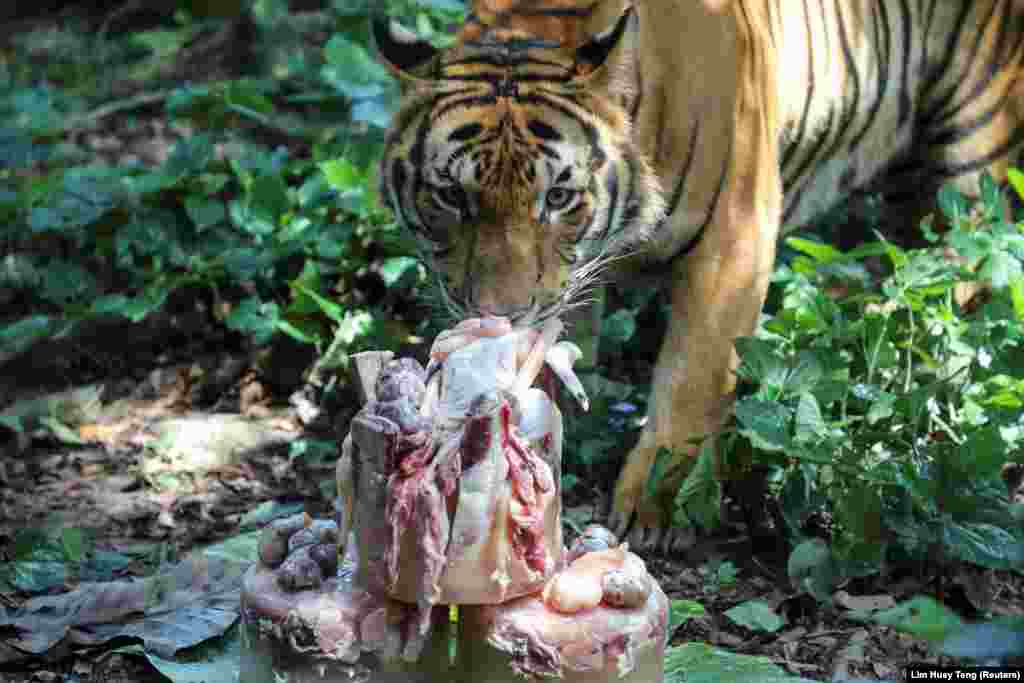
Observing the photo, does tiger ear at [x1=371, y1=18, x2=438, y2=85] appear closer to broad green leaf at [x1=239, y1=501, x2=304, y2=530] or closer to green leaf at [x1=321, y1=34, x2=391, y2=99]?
broad green leaf at [x1=239, y1=501, x2=304, y2=530]

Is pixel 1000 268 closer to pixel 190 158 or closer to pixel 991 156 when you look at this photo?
pixel 991 156

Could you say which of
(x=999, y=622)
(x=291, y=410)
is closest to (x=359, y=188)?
(x=291, y=410)

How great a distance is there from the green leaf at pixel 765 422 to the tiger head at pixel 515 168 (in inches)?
19.2

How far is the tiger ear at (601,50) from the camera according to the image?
11.1 feet

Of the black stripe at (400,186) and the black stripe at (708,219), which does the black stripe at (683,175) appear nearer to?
the black stripe at (708,219)

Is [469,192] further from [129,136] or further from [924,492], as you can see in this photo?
[129,136]

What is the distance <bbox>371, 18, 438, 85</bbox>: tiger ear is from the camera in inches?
142

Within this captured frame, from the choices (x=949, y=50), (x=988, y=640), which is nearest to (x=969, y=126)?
(x=949, y=50)

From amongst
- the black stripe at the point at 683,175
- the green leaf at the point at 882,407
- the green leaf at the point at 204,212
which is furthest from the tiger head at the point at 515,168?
the green leaf at the point at 204,212

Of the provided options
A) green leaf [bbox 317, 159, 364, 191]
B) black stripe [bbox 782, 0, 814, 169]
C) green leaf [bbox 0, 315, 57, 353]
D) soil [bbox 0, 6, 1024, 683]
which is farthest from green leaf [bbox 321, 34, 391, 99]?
black stripe [bbox 782, 0, 814, 169]

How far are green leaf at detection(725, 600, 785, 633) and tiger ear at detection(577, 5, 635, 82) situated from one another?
131 centimetres

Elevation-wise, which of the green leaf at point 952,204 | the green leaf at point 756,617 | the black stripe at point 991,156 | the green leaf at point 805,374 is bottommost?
the green leaf at point 756,617

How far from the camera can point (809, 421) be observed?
3.41 metres

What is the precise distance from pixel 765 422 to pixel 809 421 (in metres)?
0.11
